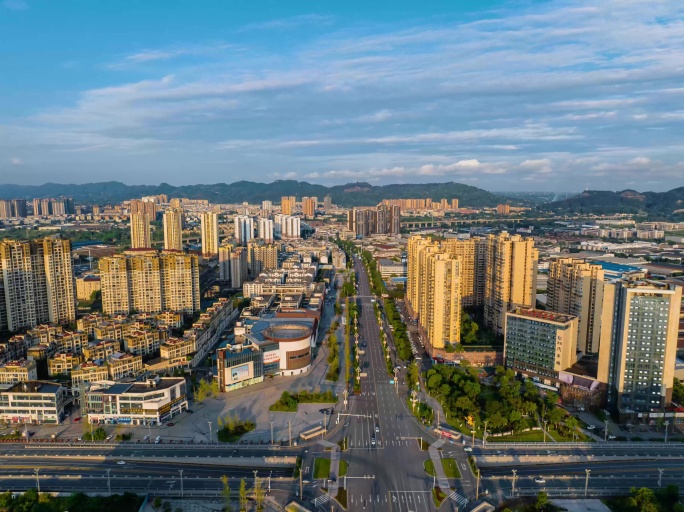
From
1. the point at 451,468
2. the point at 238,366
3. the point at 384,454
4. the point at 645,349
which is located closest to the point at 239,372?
the point at 238,366

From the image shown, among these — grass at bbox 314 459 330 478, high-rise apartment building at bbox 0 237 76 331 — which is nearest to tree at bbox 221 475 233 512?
grass at bbox 314 459 330 478

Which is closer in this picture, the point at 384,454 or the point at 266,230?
→ the point at 384,454

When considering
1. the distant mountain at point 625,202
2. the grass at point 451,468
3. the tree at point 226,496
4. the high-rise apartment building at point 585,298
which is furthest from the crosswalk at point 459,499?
the distant mountain at point 625,202

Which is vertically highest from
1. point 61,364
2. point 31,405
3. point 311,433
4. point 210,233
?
point 210,233

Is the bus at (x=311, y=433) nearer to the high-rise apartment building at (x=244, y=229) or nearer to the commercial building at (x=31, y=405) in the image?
the commercial building at (x=31, y=405)

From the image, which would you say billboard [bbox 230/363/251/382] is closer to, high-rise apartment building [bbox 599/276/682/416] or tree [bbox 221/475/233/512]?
tree [bbox 221/475/233/512]

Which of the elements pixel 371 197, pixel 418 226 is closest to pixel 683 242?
pixel 418 226

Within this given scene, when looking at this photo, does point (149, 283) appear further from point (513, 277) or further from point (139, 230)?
point (139, 230)
